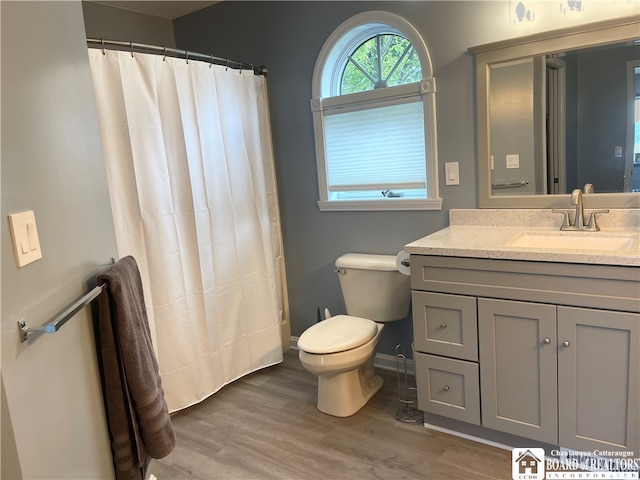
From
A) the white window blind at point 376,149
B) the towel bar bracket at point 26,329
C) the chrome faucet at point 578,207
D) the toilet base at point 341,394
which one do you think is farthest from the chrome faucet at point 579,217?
the towel bar bracket at point 26,329

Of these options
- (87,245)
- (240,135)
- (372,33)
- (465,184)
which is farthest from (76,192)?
(372,33)

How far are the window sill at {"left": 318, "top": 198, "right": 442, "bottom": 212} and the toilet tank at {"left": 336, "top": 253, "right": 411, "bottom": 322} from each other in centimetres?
29

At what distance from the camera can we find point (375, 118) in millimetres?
2768

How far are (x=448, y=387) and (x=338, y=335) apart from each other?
1.96ft

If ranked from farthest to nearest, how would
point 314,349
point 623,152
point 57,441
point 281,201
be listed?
point 281,201 < point 314,349 < point 623,152 < point 57,441

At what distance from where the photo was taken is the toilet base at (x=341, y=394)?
246 cm

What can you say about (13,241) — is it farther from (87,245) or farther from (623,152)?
(623,152)

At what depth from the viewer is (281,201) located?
10.6 feet

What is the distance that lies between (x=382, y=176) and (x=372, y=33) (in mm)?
834

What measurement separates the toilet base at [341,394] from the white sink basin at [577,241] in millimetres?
1068

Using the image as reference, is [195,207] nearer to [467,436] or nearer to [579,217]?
[467,436]

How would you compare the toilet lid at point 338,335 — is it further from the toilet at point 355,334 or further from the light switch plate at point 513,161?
the light switch plate at point 513,161

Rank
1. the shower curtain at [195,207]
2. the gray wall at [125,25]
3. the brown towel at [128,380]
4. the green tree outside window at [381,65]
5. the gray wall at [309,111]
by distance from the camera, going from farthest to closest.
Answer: the gray wall at [125,25], the green tree outside window at [381,65], the gray wall at [309,111], the shower curtain at [195,207], the brown towel at [128,380]

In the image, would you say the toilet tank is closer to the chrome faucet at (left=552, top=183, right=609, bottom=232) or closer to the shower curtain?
the shower curtain
